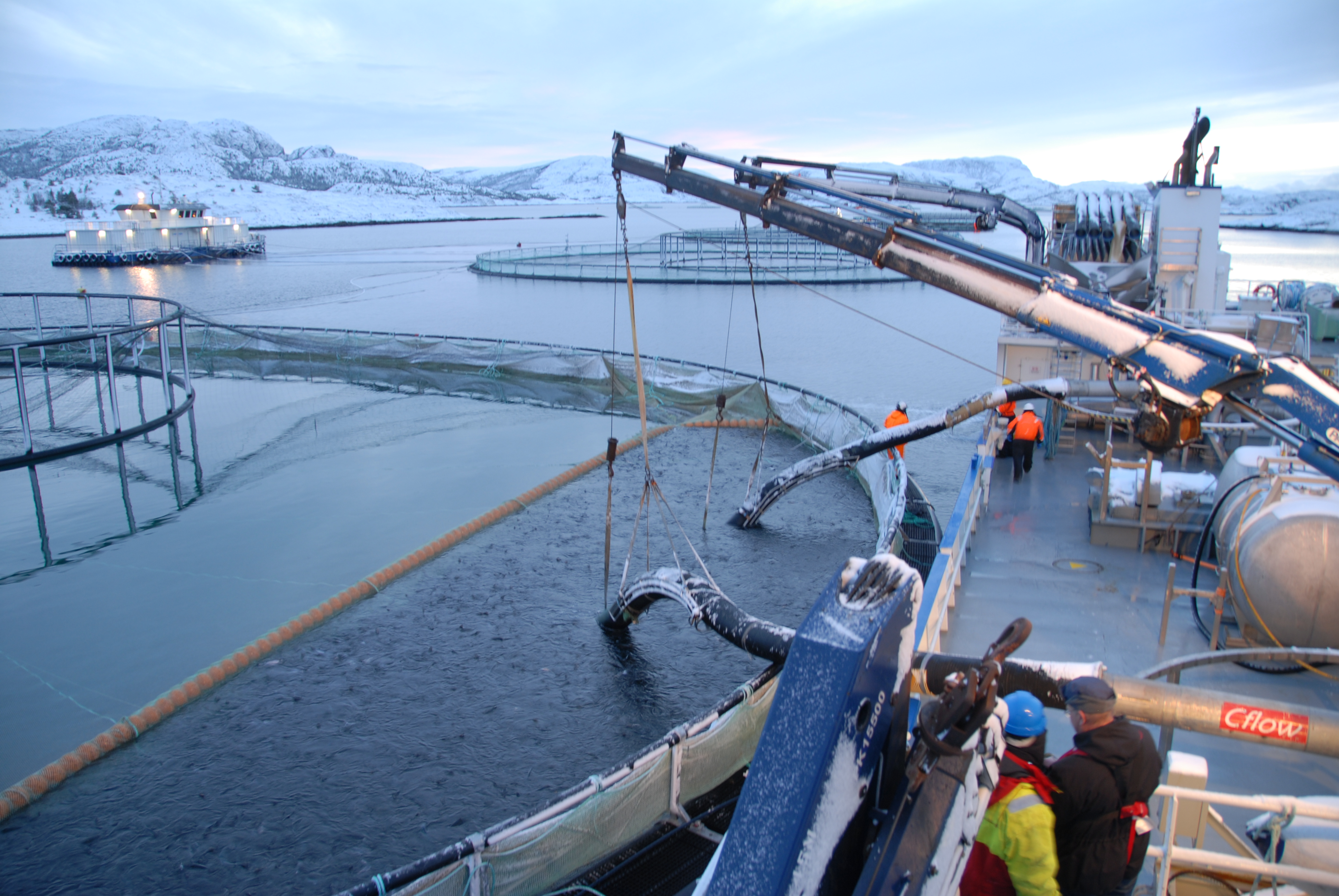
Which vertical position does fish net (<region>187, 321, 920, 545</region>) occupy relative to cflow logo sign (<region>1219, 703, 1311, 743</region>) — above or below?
below

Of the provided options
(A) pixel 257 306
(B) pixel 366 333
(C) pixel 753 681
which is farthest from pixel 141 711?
(A) pixel 257 306

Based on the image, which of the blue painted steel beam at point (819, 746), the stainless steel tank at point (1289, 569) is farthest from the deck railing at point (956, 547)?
the stainless steel tank at point (1289, 569)

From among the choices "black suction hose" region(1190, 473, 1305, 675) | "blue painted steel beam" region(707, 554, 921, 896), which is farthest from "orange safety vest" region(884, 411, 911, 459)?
"blue painted steel beam" region(707, 554, 921, 896)

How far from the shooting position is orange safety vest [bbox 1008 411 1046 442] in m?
14.3

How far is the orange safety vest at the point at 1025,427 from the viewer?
14289mm

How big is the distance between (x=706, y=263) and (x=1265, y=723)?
83.4 metres

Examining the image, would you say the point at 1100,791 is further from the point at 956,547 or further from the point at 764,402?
the point at 764,402

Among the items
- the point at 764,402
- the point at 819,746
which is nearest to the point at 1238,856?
the point at 819,746

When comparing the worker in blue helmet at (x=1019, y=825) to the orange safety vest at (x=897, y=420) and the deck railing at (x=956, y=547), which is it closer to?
the deck railing at (x=956, y=547)

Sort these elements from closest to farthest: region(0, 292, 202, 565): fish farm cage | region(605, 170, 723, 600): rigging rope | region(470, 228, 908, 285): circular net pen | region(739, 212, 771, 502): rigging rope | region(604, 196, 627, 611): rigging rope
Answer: region(605, 170, 723, 600): rigging rope
region(604, 196, 627, 611): rigging rope
region(739, 212, 771, 502): rigging rope
region(0, 292, 202, 565): fish farm cage
region(470, 228, 908, 285): circular net pen

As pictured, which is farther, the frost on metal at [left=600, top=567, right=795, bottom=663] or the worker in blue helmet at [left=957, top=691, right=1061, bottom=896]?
the frost on metal at [left=600, top=567, right=795, bottom=663]

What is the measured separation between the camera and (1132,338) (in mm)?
7305

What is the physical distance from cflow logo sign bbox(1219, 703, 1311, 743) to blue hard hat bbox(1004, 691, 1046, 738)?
98cm

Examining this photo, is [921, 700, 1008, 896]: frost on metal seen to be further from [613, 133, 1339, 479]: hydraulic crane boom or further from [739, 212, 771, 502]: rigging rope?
[739, 212, 771, 502]: rigging rope
